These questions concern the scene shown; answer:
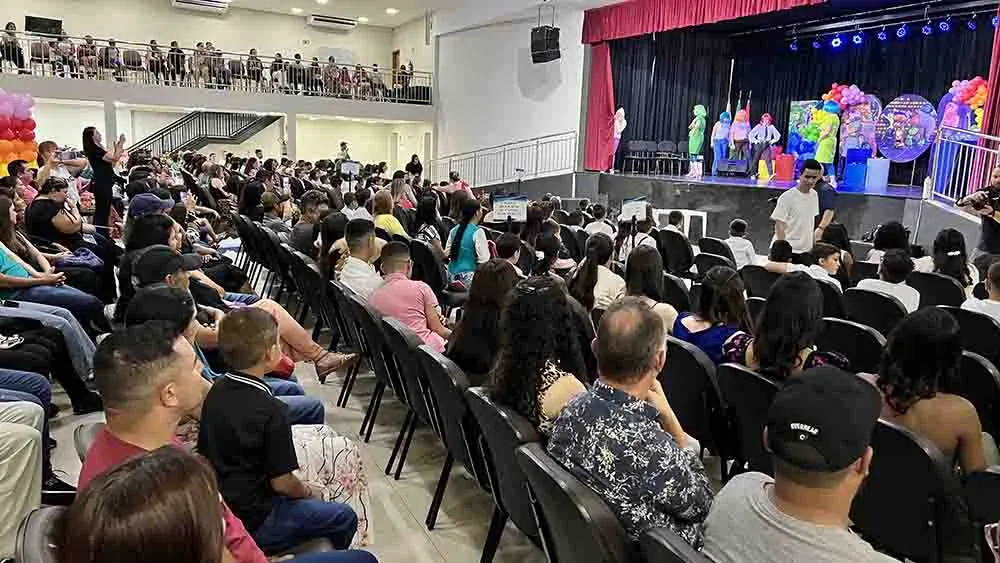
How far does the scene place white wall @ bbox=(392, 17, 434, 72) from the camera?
1984cm

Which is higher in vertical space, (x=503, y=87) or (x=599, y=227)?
(x=503, y=87)

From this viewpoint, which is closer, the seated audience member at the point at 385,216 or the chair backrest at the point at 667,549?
the chair backrest at the point at 667,549

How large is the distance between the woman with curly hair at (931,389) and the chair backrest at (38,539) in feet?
7.33

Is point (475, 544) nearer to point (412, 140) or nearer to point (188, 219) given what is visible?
point (188, 219)

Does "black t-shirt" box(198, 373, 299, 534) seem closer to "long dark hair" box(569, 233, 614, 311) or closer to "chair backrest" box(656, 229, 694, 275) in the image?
"long dark hair" box(569, 233, 614, 311)

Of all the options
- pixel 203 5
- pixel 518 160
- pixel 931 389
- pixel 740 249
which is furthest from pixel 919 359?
pixel 203 5

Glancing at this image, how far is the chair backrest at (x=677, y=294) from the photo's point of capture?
170 inches

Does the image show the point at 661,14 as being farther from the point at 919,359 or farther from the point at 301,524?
the point at 301,524

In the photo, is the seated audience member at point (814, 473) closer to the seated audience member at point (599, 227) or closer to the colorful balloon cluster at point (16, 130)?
the seated audience member at point (599, 227)

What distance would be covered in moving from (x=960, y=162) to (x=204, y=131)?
18571mm

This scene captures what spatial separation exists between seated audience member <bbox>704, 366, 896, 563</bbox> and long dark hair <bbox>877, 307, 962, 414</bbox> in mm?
1013

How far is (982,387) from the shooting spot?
100 inches

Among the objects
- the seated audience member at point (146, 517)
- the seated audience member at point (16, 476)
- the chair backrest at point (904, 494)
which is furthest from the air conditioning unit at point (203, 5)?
the seated audience member at point (146, 517)

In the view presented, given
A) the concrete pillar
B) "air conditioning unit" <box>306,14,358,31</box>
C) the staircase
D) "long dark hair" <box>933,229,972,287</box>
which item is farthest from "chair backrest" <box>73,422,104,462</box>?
"air conditioning unit" <box>306,14,358,31</box>
